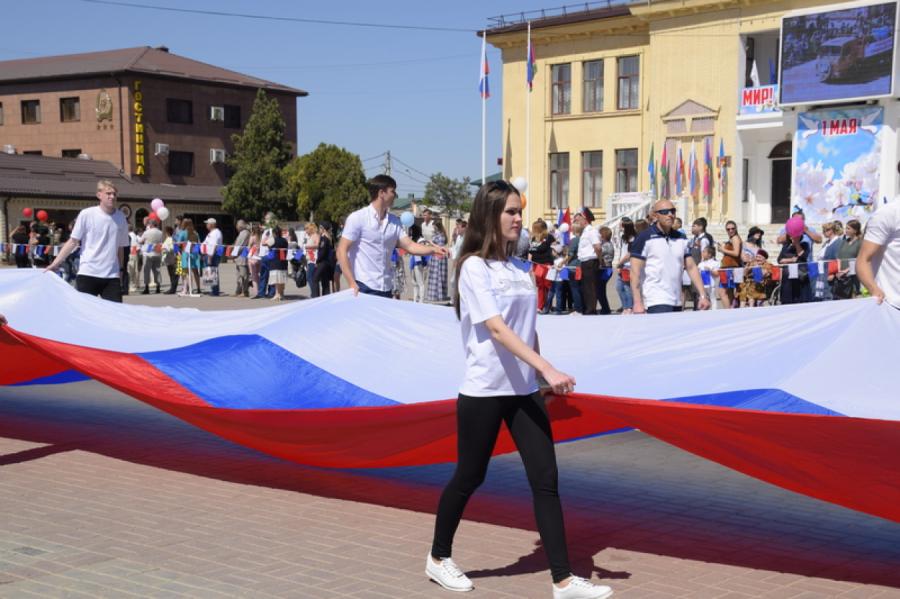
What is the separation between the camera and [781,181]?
122 feet

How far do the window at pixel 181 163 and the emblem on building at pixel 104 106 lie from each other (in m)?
4.16

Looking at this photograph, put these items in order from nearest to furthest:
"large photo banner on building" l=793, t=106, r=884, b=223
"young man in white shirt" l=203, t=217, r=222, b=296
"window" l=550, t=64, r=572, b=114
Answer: "young man in white shirt" l=203, t=217, r=222, b=296
"large photo banner on building" l=793, t=106, r=884, b=223
"window" l=550, t=64, r=572, b=114

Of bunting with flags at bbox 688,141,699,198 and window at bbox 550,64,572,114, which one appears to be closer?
bunting with flags at bbox 688,141,699,198

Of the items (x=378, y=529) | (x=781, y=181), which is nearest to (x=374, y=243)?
(x=378, y=529)

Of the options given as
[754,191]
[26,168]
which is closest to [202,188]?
[26,168]

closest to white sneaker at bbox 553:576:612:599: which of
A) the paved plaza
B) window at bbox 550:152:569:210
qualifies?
the paved plaza

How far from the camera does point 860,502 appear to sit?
484cm

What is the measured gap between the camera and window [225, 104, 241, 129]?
63.8 meters

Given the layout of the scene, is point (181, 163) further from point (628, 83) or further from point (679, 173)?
point (679, 173)

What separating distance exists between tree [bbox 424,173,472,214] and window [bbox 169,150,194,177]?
33.2m

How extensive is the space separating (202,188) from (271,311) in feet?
183

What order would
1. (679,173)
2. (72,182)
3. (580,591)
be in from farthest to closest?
(72,182) → (679,173) → (580,591)

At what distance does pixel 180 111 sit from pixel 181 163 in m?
3.18

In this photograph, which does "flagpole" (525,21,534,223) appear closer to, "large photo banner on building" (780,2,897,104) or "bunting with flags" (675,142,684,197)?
"bunting with flags" (675,142,684,197)
